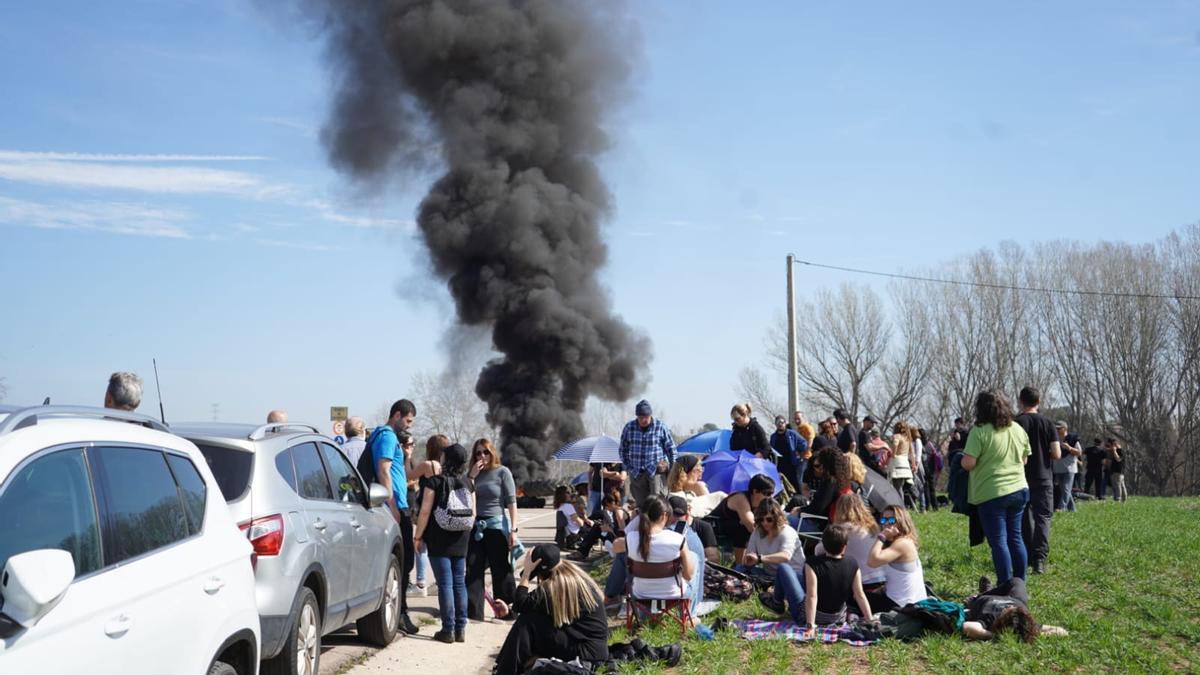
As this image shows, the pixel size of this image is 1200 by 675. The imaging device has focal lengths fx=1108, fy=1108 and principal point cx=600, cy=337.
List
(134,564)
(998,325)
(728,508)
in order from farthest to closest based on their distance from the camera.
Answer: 1. (998,325)
2. (728,508)
3. (134,564)

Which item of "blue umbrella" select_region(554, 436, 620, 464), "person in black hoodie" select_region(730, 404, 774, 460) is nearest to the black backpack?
"person in black hoodie" select_region(730, 404, 774, 460)

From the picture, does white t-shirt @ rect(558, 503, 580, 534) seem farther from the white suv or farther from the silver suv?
the white suv

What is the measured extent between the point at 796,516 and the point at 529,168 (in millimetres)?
33321

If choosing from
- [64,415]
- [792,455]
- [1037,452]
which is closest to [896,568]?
[1037,452]

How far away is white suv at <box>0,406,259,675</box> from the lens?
3.13 metres

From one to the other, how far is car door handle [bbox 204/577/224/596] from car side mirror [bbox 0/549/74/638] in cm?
118

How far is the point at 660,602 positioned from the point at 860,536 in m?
1.67

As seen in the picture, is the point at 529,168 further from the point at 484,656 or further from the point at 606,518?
the point at 484,656

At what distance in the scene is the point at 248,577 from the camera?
15.6 feet

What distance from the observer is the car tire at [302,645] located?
6.07m

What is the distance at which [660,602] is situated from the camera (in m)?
8.76

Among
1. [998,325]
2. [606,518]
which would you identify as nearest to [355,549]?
[606,518]

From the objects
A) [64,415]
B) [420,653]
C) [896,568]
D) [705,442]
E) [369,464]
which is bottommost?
[420,653]

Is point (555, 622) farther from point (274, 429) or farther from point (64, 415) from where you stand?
point (64, 415)
